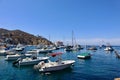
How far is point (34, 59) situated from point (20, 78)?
18.7 m

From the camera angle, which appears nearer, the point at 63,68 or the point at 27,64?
the point at 63,68

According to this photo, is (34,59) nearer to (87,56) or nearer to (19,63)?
(19,63)

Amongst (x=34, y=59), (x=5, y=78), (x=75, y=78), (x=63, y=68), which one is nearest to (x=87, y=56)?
(x=34, y=59)

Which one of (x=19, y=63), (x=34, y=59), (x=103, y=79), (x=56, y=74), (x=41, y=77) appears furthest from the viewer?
(x=34, y=59)

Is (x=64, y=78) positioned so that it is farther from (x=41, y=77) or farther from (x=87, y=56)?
(x=87, y=56)

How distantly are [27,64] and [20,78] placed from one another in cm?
1574

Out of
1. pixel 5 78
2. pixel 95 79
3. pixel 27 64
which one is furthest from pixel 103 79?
pixel 27 64

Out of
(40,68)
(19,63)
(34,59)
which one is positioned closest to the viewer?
(40,68)

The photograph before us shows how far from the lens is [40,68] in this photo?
41094mm

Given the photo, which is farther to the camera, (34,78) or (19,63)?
(19,63)

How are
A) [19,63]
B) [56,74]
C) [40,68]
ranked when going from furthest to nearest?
[19,63] < [40,68] < [56,74]

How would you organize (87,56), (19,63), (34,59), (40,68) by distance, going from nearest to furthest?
1. (40,68)
2. (19,63)
3. (34,59)
4. (87,56)

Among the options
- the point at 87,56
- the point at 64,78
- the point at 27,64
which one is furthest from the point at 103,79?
the point at 87,56

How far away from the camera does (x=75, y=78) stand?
34.3 metres
